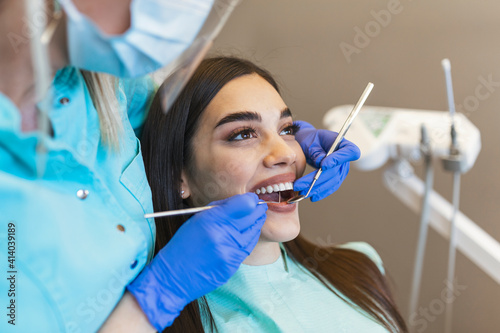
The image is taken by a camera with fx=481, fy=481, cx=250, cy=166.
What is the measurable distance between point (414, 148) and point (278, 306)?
70 centimetres

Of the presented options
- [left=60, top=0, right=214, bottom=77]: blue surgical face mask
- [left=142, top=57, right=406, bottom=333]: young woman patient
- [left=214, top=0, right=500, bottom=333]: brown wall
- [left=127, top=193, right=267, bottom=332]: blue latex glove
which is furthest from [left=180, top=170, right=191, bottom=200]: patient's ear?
[left=214, top=0, right=500, bottom=333]: brown wall

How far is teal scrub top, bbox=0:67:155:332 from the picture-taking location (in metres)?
0.76

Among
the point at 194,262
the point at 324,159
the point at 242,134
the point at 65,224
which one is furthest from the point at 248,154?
the point at 65,224

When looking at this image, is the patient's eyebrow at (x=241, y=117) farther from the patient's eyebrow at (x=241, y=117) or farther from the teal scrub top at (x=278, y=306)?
the teal scrub top at (x=278, y=306)

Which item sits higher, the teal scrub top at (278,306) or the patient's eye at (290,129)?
the patient's eye at (290,129)

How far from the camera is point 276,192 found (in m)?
1.22

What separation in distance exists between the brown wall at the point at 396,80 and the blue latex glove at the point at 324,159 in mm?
626

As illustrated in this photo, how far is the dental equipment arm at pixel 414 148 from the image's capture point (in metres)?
1.52

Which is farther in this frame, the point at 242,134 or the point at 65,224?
the point at 242,134

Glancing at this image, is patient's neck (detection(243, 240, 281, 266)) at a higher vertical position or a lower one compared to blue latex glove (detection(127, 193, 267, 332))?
lower

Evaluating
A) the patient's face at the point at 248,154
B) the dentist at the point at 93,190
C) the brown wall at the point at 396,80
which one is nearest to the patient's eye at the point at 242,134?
the patient's face at the point at 248,154

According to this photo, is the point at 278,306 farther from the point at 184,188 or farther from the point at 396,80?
the point at 396,80

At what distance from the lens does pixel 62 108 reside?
812 mm

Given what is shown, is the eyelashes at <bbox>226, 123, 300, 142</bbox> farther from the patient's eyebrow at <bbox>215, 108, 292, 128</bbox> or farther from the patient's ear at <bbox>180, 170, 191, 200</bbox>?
the patient's ear at <bbox>180, 170, 191, 200</bbox>
